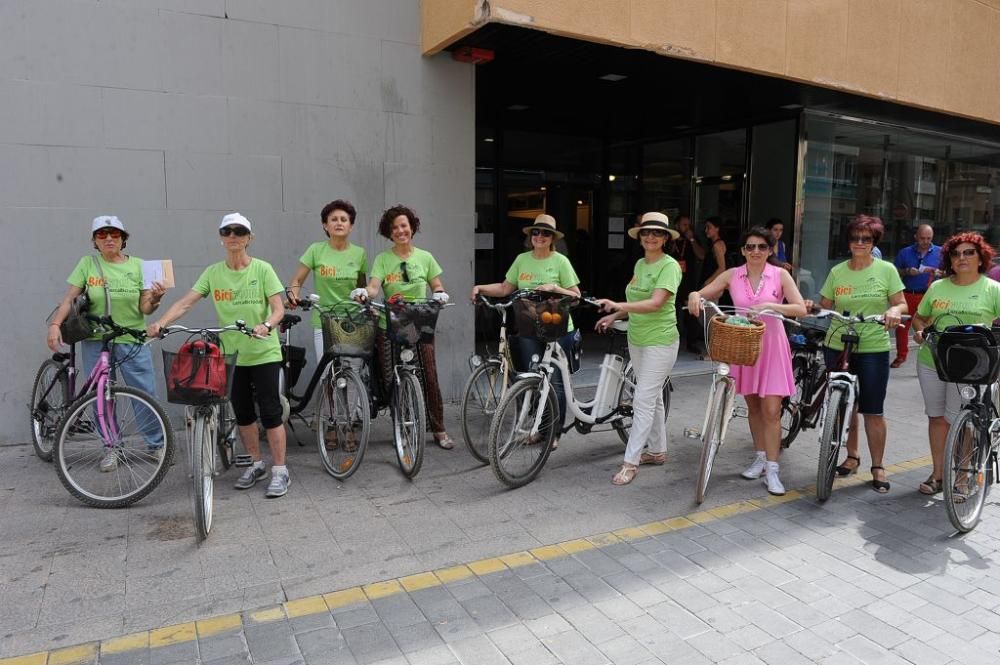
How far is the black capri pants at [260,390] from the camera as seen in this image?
4.46 m

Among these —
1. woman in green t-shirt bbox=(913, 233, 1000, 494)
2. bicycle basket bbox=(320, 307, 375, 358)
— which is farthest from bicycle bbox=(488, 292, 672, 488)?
woman in green t-shirt bbox=(913, 233, 1000, 494)

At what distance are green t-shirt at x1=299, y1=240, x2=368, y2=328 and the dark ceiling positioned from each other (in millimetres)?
2324

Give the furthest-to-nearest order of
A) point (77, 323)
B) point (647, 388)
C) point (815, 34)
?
point (815, 34) < point (647, 388) < point (77, 323)

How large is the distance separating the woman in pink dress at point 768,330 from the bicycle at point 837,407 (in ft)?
0.86

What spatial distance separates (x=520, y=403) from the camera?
464 cm

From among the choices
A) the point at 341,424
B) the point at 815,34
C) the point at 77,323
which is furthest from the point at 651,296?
the point at 815,34

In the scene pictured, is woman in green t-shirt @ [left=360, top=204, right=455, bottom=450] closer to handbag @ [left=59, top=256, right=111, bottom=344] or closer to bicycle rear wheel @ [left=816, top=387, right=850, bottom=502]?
handbag @ [left=59, top=256, right=111, bottom=344]

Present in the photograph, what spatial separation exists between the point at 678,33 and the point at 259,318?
4.70 meters

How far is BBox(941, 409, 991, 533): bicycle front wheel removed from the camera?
410 cm

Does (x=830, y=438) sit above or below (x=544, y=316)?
below

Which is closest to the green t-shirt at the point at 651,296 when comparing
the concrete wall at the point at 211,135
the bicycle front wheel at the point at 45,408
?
the concrete wall at the point at 211,135

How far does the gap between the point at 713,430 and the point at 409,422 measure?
201cm

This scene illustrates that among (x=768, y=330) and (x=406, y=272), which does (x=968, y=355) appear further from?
(x=406, y=272)

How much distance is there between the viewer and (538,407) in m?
4.68
